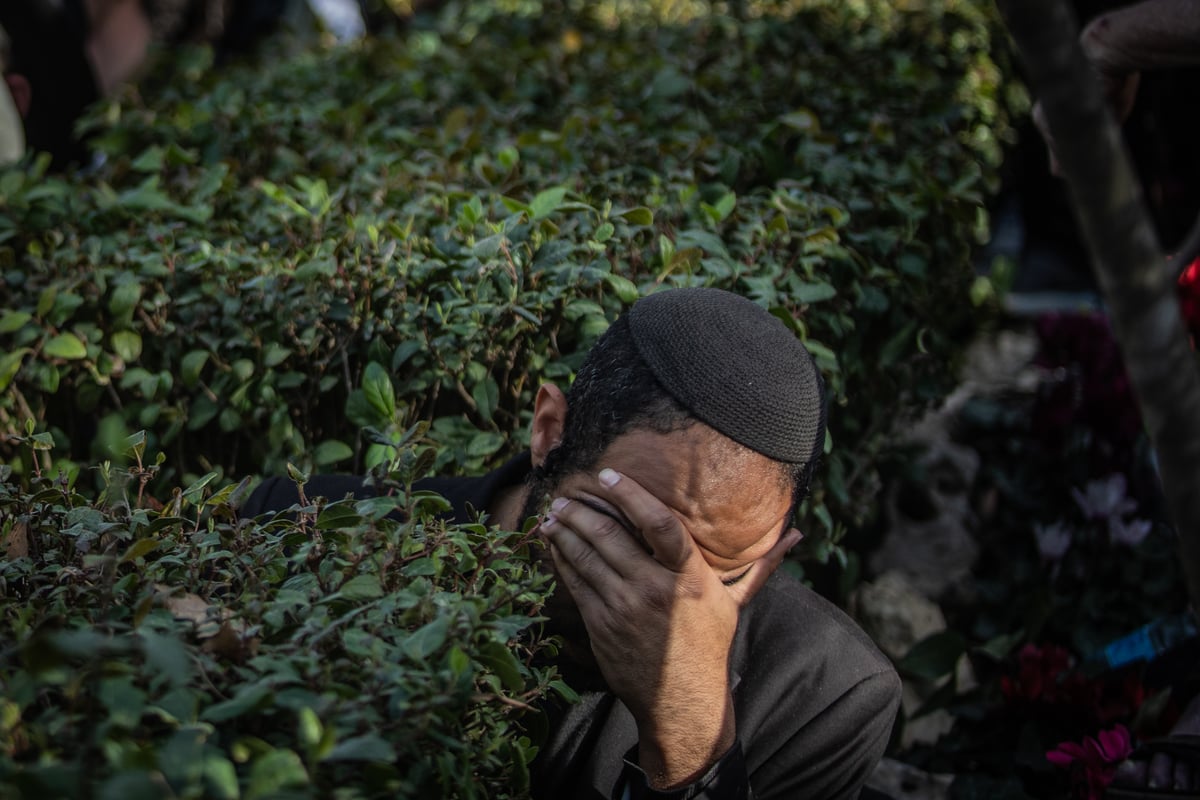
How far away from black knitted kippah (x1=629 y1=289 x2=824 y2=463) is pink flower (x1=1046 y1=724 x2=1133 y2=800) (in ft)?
3.27

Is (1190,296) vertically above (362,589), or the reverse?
(362,589)

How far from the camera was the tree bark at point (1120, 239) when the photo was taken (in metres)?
1.20

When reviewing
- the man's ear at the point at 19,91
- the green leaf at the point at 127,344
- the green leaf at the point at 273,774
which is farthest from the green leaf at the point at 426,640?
the man's ear at the point at 19,91

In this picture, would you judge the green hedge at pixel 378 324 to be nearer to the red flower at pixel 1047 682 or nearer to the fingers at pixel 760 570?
the fingers at pixel 760 570

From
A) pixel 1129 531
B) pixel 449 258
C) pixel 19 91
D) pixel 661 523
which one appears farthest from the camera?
pixel 19 91

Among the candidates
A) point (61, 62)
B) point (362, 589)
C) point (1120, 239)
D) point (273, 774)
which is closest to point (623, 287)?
point (362, 589)

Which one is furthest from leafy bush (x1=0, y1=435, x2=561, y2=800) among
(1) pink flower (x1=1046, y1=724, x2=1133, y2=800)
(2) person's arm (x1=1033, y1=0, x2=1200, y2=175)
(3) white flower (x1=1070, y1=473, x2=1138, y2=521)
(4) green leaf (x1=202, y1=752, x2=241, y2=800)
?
(3) white flower (x1=1070, y1=473, x2=1138, y2=521)

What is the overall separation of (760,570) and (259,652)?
106cm

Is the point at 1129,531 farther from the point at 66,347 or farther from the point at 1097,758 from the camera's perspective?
the point at 66,347

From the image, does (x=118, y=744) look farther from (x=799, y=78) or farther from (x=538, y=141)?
(x=799, y=78)

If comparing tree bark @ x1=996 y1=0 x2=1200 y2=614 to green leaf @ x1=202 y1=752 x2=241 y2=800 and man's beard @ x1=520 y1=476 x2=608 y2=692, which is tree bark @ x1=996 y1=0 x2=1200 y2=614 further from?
man's beard @ x1=520 y1=476 x2=608 y2=692

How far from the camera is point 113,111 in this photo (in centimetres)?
431

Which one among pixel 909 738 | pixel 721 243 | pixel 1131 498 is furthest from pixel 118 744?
pixel 1131 498

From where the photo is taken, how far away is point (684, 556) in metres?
2.02
